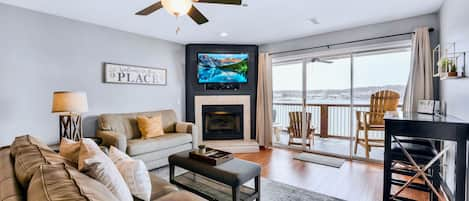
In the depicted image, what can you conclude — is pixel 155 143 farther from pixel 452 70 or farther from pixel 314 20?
pixel 452 70

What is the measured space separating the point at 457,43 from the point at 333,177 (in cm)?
212

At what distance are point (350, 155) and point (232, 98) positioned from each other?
2.60 meters

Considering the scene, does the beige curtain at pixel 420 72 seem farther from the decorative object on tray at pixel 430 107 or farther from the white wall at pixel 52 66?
the white wall at pixel 52 66

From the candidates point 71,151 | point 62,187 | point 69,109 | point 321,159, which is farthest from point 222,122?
point 62,187

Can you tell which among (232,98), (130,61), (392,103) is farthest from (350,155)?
(130,61)

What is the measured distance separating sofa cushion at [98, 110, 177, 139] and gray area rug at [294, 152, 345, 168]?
252 centimetres

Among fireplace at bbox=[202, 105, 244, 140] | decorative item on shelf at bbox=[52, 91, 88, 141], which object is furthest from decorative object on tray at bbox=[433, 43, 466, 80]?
decorative item on shelf at bbox=[52, 91, 88, 141]

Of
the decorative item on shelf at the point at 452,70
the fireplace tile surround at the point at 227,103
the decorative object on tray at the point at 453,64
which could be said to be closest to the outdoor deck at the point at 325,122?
the fireplace tile surround at the point at 227,103

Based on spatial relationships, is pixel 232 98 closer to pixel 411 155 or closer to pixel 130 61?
pixel 130 61

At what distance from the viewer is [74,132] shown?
3.29 metres

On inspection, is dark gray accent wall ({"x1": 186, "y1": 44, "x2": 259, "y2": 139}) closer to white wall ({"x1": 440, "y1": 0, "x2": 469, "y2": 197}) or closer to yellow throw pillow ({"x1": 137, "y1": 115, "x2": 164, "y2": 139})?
yellow throw pillow ({"x1": 137, "y1": 115, "x2": 164, "y2": 139})

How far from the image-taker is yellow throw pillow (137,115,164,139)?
3.77 meters

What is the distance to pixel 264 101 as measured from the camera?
5043mm

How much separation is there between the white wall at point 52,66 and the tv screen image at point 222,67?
44.3 inches
